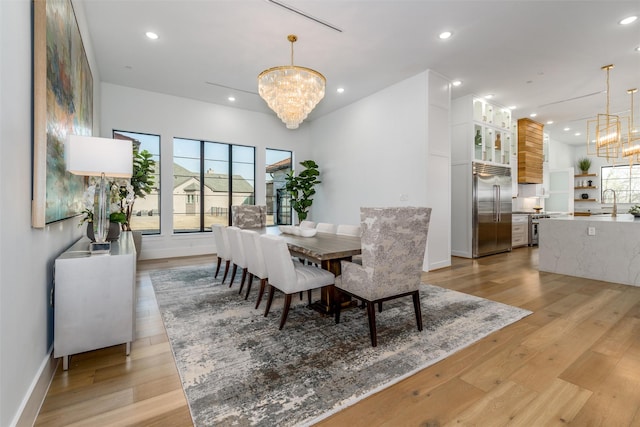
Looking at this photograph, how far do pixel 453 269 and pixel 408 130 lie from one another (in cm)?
247

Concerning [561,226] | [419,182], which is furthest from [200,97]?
[561,226]

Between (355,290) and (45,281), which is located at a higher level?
(45,281)

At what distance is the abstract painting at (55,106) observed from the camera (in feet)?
4.92

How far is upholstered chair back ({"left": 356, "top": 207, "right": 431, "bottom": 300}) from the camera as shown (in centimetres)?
214

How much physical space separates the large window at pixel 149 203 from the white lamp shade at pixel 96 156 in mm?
3829

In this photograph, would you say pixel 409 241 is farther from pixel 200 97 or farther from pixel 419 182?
pixel 200 97

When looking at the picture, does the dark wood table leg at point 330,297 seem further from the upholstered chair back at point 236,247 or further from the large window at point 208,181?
the large window at point 208,181

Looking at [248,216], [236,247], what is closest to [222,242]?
[236,247]

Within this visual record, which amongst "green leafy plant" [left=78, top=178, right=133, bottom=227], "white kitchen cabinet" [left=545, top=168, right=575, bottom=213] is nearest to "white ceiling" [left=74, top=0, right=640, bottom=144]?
"green leafy plant" [left=78, top=178, right=133, bottom=227]

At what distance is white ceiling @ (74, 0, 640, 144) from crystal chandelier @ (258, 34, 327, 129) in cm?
59

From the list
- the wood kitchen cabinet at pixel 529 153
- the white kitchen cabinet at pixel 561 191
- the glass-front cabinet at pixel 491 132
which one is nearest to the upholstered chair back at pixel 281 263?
the glass-front cabinet at pixel 491 132

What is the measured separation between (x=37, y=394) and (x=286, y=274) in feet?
5.23

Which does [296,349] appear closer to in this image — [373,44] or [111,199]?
[111,199]

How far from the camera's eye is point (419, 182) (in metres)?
4.73
